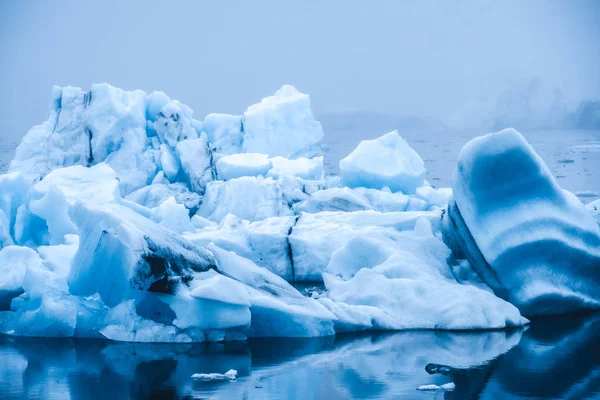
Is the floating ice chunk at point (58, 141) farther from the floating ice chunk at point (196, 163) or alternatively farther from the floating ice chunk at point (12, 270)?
the floating ice chunk at point (12, 270)

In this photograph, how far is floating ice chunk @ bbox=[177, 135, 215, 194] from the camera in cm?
1608

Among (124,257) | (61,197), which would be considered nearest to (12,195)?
(61,197)

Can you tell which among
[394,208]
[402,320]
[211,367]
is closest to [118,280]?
[211,367]

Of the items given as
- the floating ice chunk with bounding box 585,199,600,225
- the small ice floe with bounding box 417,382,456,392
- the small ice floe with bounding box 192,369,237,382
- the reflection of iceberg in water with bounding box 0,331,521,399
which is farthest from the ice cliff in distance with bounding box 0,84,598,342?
the small ice floe with bounding box 417,382,456,392

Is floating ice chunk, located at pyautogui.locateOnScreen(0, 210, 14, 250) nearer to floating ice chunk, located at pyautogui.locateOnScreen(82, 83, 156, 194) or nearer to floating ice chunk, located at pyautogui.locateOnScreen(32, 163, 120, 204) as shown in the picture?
floating ice chunk, located at pyautogui.locateOnScreen(32, 163, 120, 204)

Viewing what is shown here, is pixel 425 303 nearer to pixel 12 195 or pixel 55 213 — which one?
pixel 55 213

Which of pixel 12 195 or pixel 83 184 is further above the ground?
pixel 12 195

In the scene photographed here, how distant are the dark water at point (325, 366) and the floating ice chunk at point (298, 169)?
9229mm

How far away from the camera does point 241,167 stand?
16.0 metres

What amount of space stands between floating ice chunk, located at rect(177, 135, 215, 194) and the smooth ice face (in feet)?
29.0

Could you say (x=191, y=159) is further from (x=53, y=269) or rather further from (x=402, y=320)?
(x=402, y=320)

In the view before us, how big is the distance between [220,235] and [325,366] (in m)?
5.51

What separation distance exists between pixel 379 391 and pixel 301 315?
79.6 inches

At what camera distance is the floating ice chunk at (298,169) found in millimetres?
16016
